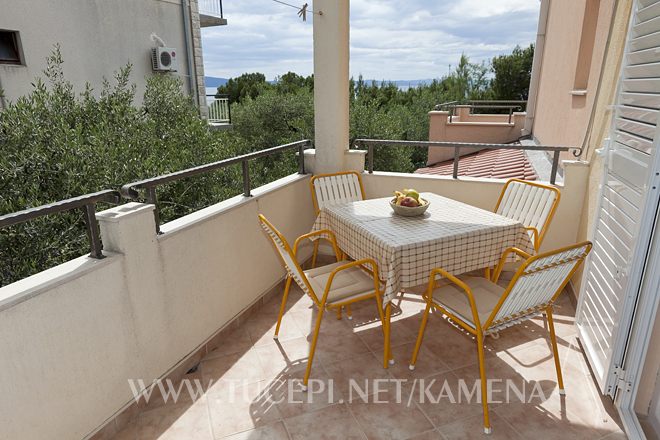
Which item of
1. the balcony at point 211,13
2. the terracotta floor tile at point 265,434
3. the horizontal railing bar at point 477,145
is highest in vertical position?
the balcony at point 211,13

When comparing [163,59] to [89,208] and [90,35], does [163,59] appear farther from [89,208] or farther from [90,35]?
[89,208]

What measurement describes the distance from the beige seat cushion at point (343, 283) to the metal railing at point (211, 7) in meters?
9.80

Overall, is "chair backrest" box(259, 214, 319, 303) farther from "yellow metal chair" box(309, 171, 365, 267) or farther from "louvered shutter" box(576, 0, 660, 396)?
"louvered shutter" box(576, 0, 660, 396)

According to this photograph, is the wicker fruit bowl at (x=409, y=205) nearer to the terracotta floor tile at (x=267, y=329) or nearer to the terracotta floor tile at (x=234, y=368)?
the terracotta floor tile at (x=267, y=329)

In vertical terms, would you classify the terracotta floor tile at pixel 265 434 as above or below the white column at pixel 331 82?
below

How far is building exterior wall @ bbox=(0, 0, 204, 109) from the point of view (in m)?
6.50

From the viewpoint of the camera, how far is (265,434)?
2100 millimetres

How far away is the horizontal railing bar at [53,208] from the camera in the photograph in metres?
1.55

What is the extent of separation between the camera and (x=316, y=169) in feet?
13.3

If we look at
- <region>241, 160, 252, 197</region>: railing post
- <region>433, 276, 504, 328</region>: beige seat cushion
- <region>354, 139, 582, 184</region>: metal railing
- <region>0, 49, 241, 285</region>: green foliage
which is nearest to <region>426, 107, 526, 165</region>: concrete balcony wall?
<region>0, 49, 241, 285</region>: green foliage

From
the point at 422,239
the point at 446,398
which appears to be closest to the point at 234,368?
the point at 446,398

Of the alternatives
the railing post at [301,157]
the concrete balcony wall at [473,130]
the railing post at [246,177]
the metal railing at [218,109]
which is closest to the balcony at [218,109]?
the metal railing at [218,109]

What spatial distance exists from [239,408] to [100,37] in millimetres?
8172

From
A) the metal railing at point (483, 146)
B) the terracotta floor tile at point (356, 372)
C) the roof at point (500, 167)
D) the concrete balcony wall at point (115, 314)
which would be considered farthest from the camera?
the roof at point (500, 167)
